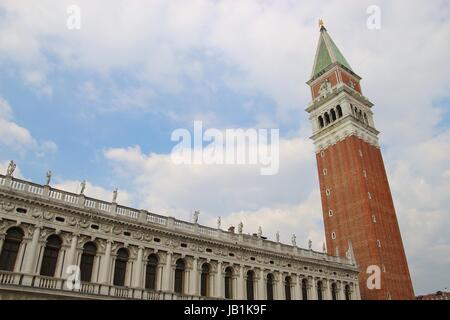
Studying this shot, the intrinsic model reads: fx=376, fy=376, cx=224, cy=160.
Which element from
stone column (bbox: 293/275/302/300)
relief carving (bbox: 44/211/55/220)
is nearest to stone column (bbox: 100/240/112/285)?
relief carving (bbox: 44/211/55/220)

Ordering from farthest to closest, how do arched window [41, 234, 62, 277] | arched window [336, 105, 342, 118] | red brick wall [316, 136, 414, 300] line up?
arched window [336, 105, 342, 118]
red brick wall [316, 136, 414, 300]
arched window [41, 234, 62, 277]

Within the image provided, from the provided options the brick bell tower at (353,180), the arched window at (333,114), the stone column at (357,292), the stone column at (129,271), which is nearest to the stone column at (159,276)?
the stone column at (129,271)

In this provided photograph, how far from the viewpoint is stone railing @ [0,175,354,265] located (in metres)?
25.7

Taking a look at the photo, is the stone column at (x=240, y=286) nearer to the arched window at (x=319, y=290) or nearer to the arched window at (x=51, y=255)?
the arched window at (x=319, y=290)

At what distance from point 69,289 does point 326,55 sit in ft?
191

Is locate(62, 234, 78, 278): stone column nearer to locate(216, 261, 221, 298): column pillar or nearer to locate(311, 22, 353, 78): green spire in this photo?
locate(216, 261, 221, 298): column pillar

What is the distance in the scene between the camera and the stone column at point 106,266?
2698 cm

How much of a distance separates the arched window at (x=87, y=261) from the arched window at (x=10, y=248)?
4.33 metres

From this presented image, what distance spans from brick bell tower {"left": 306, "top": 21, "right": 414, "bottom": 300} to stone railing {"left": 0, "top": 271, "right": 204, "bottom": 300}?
29.6 metres

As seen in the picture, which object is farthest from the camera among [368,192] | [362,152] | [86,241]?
[362,152]

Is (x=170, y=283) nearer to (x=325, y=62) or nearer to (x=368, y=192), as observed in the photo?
(x=368, y=192)

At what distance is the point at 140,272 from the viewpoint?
28844 millimetres
